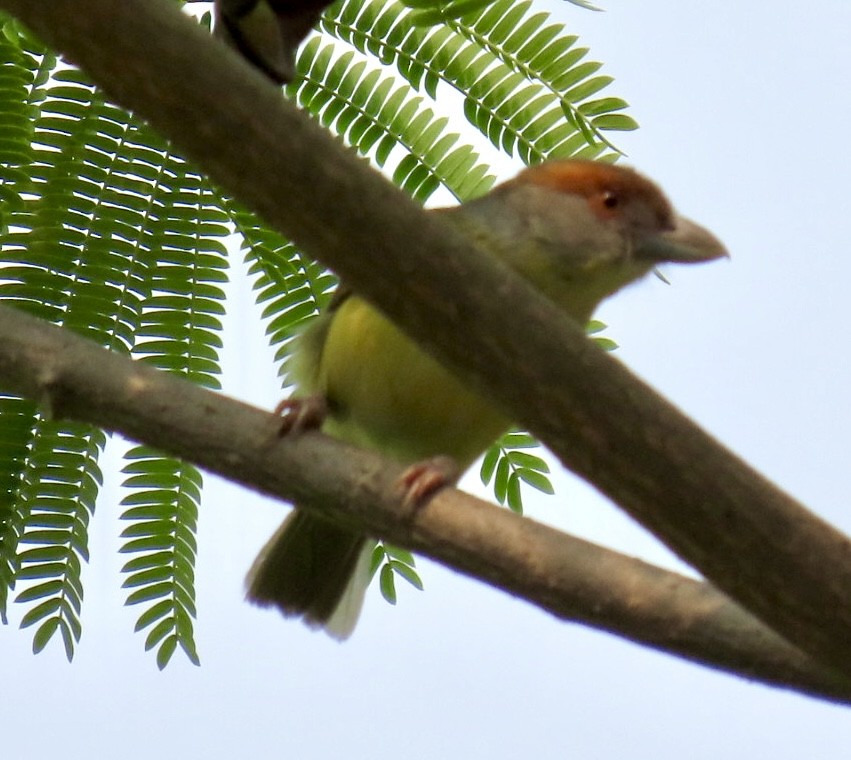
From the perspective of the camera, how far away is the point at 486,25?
2674 millimetres

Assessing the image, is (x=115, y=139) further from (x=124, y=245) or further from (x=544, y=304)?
(x=544, y=304)

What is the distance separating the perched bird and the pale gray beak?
1628mm

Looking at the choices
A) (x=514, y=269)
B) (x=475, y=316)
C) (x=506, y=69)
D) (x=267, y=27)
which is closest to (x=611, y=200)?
(x=514, y=269)

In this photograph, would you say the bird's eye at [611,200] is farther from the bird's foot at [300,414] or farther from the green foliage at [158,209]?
the bird's foot at [300,414]

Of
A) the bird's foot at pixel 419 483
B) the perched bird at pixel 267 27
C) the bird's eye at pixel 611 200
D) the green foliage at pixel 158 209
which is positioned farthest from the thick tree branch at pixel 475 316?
the bird's eye at pixel 611 200

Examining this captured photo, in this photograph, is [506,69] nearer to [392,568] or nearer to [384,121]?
[384,121]

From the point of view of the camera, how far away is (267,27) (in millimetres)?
1646

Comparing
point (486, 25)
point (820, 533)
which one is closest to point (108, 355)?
point (486, 25)

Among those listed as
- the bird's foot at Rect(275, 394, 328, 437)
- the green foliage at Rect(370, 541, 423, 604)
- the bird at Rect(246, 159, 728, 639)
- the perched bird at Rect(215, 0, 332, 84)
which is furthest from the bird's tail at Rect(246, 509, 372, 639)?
the perched bird at Rect(215, 0, 332, 84)

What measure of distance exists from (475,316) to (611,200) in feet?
5.08

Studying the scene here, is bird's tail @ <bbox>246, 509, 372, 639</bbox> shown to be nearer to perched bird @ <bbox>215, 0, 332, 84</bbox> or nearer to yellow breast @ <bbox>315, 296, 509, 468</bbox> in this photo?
yellow breast @ <bbox>315, 296, 509, 468</bbox>

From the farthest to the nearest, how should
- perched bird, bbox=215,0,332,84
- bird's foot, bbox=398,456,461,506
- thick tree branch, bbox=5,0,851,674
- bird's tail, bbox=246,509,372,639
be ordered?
bird's tail, bbox=246,509,372,639 < bird's foot, bbox=398,456,461,506 < perched bird, bbox=215,0,332,84 < thick tree branch, bbox=5,0,851,674

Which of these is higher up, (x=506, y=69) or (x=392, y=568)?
(x=506, y=69)

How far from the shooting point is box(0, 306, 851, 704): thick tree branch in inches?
81.9
